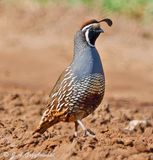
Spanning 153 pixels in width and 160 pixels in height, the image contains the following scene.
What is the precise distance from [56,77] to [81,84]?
822cm

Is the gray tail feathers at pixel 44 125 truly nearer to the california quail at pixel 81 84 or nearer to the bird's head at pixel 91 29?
the california quail at pixel 81 84

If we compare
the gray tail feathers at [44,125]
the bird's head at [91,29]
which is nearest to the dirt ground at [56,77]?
the gray tail feathers at [44,125]

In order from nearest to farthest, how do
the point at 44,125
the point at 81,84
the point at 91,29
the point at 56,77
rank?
the point at 81,84
the point at 91,29
the point at 44,125
the point at 56,77

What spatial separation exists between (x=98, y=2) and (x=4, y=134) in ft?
43.3

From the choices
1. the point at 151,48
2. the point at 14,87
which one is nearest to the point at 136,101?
the point at 14,87

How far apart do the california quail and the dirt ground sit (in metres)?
0.22

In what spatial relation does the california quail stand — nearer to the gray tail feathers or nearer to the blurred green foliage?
the gray tail feathers

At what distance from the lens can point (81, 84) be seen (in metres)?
8.26

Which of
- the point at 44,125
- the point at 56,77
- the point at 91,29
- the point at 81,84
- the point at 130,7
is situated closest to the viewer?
the point at 81,84

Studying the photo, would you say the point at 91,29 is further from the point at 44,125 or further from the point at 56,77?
the point at 56,77

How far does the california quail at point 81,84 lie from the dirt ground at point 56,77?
219 mm

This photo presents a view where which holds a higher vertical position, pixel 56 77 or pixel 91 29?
pixel 56 77

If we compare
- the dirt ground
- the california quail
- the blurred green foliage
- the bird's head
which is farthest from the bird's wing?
the blurred green foliage

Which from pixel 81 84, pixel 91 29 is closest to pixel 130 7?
pixel 91 29
